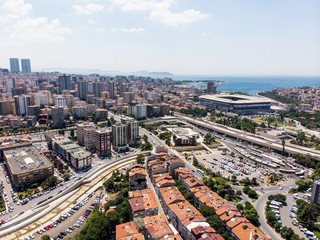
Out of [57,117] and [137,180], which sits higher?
[57,117]

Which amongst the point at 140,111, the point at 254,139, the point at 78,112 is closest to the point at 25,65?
the point at 78,112

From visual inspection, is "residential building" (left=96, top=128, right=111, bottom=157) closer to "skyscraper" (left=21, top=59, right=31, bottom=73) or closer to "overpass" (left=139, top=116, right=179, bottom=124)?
"overpass" (left=139, top=116, right=179, bottom=124)

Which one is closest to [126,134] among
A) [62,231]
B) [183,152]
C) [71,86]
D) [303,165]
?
[183,152]

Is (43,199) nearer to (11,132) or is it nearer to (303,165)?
(11,132)

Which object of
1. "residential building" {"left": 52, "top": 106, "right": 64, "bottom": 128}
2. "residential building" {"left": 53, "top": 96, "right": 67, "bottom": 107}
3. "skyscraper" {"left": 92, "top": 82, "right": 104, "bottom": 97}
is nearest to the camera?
"residential building" {"left": 52, "top": 106, "right": 64, "bottom": 128}

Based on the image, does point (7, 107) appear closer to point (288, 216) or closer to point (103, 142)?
point (103, 142)

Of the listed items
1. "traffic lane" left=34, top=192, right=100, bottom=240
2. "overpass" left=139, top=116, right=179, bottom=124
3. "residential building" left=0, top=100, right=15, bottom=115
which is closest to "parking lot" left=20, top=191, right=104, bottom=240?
"traffic lane" left=34, top=192, right=100, bottom=240
